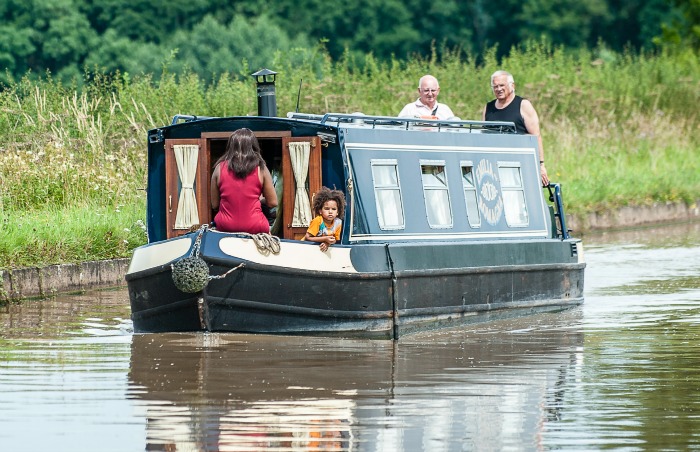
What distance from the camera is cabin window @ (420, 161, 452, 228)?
14500 mm

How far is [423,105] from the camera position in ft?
52.1

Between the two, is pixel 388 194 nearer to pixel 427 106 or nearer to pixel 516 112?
pixel 427 106

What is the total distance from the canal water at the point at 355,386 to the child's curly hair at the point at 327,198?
113 centimetres

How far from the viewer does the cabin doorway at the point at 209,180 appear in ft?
43.9

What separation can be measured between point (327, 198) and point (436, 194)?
188 cm

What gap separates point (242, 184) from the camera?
1291 centimetres

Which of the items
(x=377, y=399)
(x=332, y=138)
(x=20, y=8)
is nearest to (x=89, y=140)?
(x=332, y=138)

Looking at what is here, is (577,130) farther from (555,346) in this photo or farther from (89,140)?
(555,346)

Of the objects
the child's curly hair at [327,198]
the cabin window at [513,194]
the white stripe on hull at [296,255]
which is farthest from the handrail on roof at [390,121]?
the white stripe on hull at [296,255]

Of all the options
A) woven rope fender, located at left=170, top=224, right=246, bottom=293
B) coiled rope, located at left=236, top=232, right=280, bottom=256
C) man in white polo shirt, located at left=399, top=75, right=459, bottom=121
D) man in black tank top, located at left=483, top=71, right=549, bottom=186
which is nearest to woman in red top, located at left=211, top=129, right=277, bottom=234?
coiled rope, located at left=236, top=232, right=280, bottom=256

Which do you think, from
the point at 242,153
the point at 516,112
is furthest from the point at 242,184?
the point at 516,112

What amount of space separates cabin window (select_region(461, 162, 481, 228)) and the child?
7.12ft

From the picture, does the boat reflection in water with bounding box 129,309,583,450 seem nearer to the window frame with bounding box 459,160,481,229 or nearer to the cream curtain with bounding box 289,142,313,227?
the cream curtain with bounding box 289,142,313,227

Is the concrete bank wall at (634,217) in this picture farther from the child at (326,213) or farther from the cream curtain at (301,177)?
the child at (326,213)
